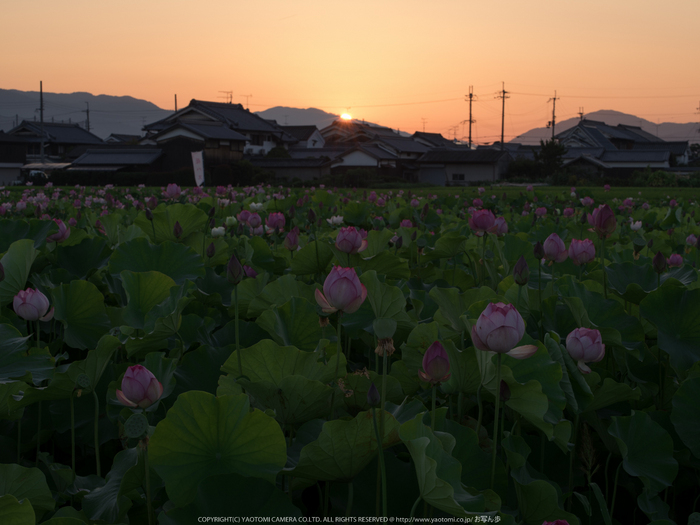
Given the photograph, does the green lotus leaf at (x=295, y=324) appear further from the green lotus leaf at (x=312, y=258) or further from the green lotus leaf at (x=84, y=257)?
the green lotus leaf at (x=84, y=257)

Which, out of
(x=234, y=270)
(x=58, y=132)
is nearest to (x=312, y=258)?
(x=234, y=270)

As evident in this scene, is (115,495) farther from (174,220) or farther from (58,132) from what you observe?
(58,132)

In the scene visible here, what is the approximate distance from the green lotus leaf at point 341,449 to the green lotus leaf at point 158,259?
1.04 metres

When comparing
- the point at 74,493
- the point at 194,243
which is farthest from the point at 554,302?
the point at 194,243

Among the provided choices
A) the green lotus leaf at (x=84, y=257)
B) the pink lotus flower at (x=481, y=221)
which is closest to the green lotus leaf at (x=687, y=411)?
the pink lotus flower at (x=481, y=221)

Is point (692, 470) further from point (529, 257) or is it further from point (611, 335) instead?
point (529, 257)

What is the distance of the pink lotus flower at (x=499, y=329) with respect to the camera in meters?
0.74

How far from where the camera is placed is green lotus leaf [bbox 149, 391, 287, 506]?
662 millimetres

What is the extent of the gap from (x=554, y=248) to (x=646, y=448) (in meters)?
0.71

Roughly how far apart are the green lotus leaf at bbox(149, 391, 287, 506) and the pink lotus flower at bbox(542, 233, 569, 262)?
3.61 ft

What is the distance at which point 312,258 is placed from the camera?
175 cm

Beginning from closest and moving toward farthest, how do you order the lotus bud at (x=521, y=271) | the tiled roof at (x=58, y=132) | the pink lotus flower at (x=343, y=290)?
the pink lotus flower at (x=343, y=290) → the lotus bud at (x=521, y=271) → the tiled roof at (x=58, y=132)

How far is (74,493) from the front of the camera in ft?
2.73

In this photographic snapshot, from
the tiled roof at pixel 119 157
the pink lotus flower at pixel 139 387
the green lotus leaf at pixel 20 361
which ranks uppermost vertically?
the tiled roof at pixel 119 157
